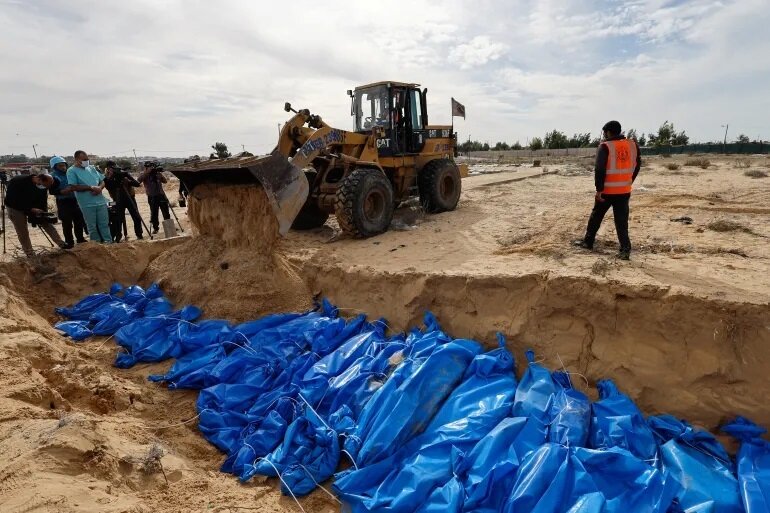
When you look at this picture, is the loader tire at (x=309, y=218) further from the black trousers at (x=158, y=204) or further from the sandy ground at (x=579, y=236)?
the black trousers at (x=158, y=204)

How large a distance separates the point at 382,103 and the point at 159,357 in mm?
5973

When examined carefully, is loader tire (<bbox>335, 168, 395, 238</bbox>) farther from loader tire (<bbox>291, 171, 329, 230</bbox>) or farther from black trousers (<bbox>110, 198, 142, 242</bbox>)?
black trousers (<bbox>110, 198, 142, 242</bbox>)

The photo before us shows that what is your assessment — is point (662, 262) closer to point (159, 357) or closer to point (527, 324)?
point (527, 324)

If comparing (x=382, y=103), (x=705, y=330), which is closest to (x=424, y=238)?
(x=382, y=103)

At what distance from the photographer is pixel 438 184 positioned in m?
9.08

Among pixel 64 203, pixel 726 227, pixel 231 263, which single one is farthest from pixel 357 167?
pixel 726 227

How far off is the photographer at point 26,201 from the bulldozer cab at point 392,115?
539 cm

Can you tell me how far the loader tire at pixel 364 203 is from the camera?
689 centimetres

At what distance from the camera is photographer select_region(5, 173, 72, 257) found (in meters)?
6.46

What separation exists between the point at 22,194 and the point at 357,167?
5.17 m

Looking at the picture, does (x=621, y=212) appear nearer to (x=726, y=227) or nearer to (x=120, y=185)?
(x=726, y=227)

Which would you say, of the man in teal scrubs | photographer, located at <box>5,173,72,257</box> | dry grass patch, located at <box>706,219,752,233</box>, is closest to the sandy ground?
dry grass patch, located at <box>706,219,752,233</box>

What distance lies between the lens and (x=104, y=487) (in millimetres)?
2510

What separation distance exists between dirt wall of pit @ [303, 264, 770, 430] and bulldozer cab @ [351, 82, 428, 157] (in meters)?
4.47
